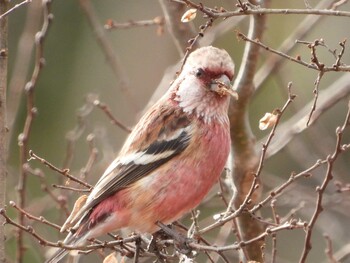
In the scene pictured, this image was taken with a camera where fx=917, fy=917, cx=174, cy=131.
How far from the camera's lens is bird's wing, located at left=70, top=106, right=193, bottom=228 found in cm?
684

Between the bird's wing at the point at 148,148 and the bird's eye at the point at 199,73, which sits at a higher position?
the bird's eye at the point at 199,73

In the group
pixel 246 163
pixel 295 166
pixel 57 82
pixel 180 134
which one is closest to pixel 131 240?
pixel 180 134

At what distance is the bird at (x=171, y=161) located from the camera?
6.73m

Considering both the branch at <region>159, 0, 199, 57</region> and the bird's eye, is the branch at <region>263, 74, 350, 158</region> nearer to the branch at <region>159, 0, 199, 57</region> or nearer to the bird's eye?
the branch at <region>159, 0, 199, 57</region>

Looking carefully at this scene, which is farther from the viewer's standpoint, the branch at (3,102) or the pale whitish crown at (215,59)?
the pale whitish crown at (215,59)

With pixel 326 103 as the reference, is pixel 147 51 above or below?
above

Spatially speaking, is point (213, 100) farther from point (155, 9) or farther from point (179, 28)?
point (155, 9)

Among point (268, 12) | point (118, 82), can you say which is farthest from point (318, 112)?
point (118, 82)

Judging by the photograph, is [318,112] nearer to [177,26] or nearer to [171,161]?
[177,26]

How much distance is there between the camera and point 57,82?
1568 centimetres

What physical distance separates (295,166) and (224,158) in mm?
7303

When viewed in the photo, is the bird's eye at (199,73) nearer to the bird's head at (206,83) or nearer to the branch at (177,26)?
the bird's head at (206,83)

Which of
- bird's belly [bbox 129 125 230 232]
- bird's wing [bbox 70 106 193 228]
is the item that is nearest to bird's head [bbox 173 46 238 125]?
bird's wing [bbox 70 106 193 228]

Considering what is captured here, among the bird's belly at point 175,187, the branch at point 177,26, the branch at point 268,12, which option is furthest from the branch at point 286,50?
the branch at point 268,12
